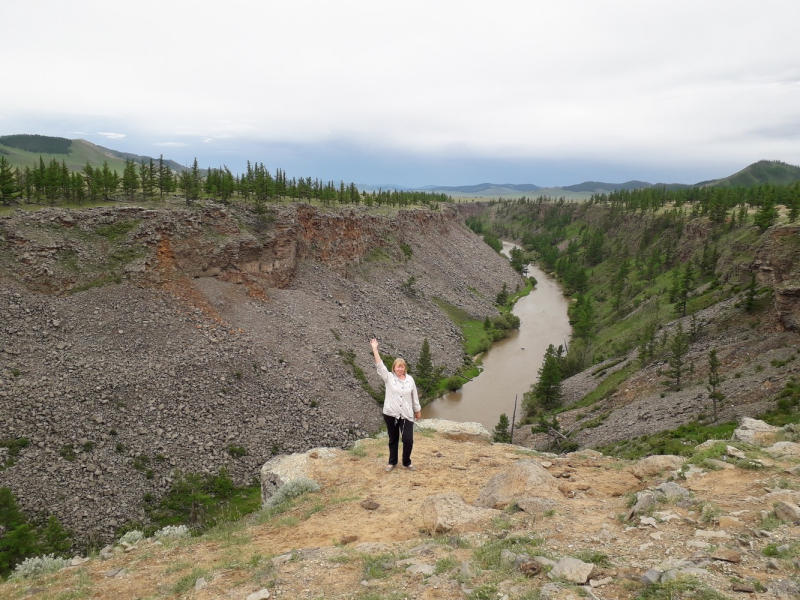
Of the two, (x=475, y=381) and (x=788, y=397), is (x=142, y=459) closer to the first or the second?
(x=475, y=381)

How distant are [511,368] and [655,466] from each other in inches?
2055

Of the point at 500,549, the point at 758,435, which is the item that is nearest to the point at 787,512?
the point at 500,549

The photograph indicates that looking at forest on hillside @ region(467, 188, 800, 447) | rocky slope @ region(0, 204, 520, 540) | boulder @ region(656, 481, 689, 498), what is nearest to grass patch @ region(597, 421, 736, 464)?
forest on hillside @ region(467, 188, 800, 447)

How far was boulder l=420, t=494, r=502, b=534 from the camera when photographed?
10117mm

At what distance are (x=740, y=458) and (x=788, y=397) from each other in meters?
24.6

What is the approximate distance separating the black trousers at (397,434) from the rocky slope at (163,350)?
24274mm

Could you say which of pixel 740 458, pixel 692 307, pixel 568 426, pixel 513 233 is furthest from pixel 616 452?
pixel 513 233

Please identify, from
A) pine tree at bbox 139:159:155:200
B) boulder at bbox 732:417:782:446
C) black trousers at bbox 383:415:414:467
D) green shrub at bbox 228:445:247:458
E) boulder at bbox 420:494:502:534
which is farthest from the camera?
pine tree at bbox 139:159:155:200

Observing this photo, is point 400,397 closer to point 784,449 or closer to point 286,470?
point 286,470

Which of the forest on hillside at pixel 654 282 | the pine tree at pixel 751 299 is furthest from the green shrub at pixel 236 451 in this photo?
the pine tree at pixel 751 299

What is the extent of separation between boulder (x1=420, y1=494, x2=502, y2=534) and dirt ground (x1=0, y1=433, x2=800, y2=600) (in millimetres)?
202

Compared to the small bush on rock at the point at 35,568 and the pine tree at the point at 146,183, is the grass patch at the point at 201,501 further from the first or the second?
the pine tree at the point at 146,183

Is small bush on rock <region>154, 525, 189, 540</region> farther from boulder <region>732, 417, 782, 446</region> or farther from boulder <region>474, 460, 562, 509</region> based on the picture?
boulder <region>732, 417, 782, 446</region>

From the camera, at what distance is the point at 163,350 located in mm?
39156
